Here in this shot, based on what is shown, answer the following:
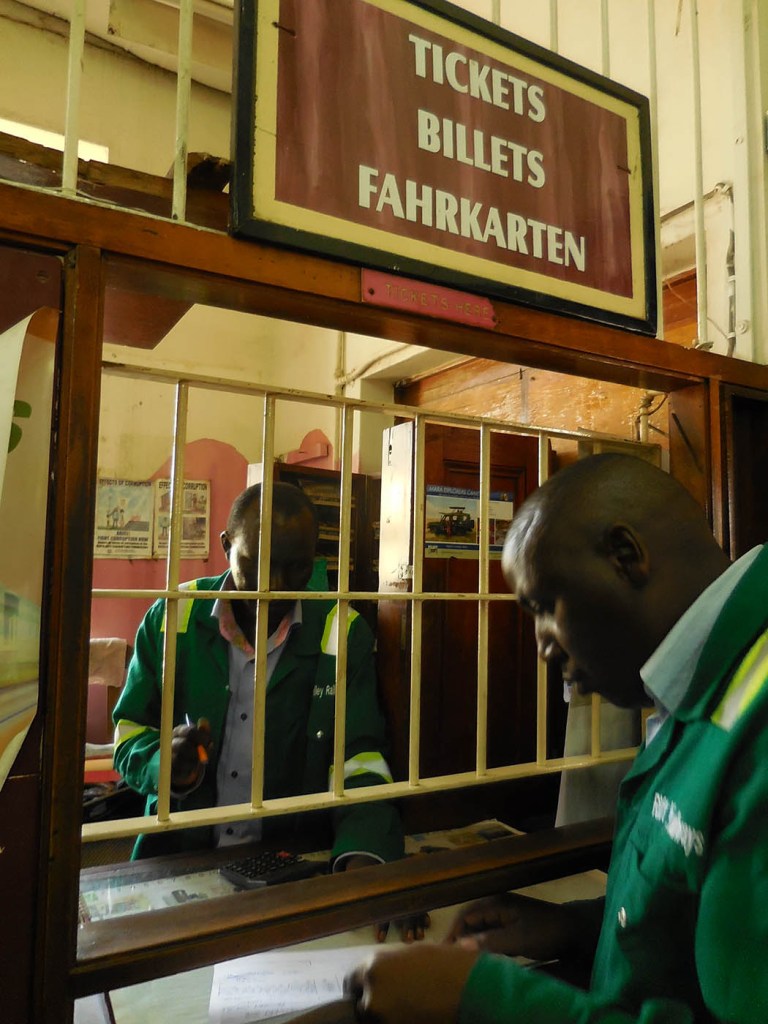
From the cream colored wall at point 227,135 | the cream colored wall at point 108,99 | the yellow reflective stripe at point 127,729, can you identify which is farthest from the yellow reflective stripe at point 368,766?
the cream colored wall at point 108,99

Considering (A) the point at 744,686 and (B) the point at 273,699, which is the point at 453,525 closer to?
(B) the point at 273,699

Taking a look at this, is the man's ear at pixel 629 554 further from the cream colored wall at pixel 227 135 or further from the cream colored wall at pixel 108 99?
the cream colored wall at pixel 108 99

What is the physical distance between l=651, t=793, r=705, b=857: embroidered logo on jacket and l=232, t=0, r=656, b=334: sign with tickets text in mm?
728

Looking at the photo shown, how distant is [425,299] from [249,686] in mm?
971

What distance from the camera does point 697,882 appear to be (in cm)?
65

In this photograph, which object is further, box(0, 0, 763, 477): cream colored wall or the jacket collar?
box(0, 0, 763, 477): cream colored wall

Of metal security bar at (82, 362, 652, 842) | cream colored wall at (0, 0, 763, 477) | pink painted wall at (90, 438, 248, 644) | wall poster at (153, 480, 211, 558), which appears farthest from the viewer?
wall poster at (153, 480, 211, 558)

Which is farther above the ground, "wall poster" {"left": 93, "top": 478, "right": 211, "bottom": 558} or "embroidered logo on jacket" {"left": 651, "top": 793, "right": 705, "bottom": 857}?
"wall poster" {"left": 93, "top": 478, "right": 211, "bottom": 558}

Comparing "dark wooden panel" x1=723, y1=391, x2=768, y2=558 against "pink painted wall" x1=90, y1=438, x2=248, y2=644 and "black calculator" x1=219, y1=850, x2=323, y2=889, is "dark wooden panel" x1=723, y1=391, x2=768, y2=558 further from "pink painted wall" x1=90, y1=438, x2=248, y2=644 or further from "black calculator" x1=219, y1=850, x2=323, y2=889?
"pink painted wall" x1=90, y1=438, x2=248, y2=644

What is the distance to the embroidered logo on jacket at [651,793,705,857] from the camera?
25.3 inches

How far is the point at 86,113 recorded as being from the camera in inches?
128

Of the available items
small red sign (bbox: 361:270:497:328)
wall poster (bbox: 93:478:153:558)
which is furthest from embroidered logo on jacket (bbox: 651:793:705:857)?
wall poster (bbox: 93:478:153:558)

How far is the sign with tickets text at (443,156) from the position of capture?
91 cm

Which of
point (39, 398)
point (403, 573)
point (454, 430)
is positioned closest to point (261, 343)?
point (454, 430)
